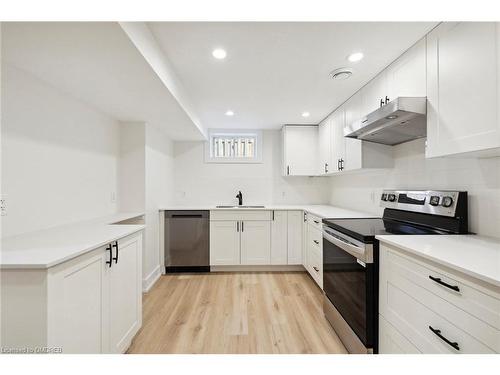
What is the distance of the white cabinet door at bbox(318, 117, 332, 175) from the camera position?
3.02 meters

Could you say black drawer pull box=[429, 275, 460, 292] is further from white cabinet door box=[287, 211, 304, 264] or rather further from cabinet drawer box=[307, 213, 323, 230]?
white cabinet door box=[287, 211, 304, 264]

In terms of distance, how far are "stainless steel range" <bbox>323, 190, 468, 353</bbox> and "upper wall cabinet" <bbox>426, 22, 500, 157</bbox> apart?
0.43 m

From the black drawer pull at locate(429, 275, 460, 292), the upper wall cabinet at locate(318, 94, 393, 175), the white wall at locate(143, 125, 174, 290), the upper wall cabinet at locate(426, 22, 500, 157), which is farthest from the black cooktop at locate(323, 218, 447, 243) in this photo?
the white wall at locate(143, 125, 174, 290)

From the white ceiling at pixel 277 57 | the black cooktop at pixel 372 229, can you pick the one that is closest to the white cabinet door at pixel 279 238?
the black cooktop at pixel 372 229

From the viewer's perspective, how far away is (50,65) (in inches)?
53.9

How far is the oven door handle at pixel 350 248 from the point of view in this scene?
1384 millimetres

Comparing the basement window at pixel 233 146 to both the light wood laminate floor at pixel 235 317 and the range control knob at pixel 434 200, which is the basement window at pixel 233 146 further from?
the range control knob at pixel 434 200

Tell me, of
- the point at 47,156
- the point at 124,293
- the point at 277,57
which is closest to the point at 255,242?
the point at 124,293

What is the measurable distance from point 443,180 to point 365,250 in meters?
0.86

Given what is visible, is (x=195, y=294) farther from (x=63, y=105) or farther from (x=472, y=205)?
(x=472, y=205)

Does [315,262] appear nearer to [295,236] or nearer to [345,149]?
[295,236]
